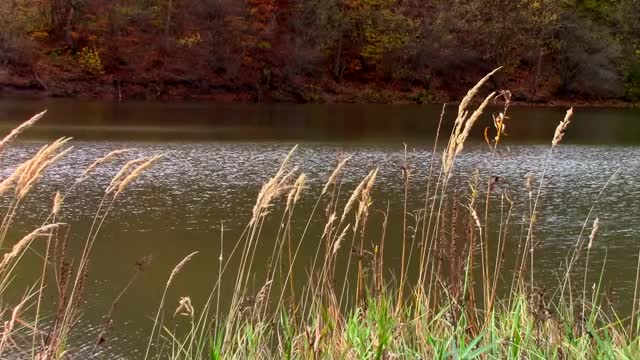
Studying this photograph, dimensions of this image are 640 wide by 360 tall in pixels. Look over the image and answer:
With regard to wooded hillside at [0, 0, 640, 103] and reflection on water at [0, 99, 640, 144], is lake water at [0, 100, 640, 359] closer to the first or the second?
reflection on water at [0, 99, 640, 144]

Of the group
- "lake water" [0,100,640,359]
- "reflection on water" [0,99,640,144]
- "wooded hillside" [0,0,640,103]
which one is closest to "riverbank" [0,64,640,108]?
"wooded hillside" [0,0,640,103]

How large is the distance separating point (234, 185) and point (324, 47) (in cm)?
3121

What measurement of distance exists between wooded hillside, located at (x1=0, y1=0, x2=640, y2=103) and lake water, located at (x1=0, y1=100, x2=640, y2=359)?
10682mm

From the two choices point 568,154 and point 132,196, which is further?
point 568,154

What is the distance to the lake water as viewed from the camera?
8.70 m

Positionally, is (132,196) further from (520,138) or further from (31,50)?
(31,50)

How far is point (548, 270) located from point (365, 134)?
18123 millimetres

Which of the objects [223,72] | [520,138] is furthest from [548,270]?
[223,72]

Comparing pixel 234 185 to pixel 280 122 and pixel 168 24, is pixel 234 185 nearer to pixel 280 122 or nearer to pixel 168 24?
pixel 280 122

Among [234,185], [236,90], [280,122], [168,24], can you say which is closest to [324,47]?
[236,90]

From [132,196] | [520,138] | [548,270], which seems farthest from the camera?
[520,138]

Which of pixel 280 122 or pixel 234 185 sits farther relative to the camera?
pixel 280 122

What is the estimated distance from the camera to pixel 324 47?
45.6 m

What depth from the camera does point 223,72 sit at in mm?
45312
